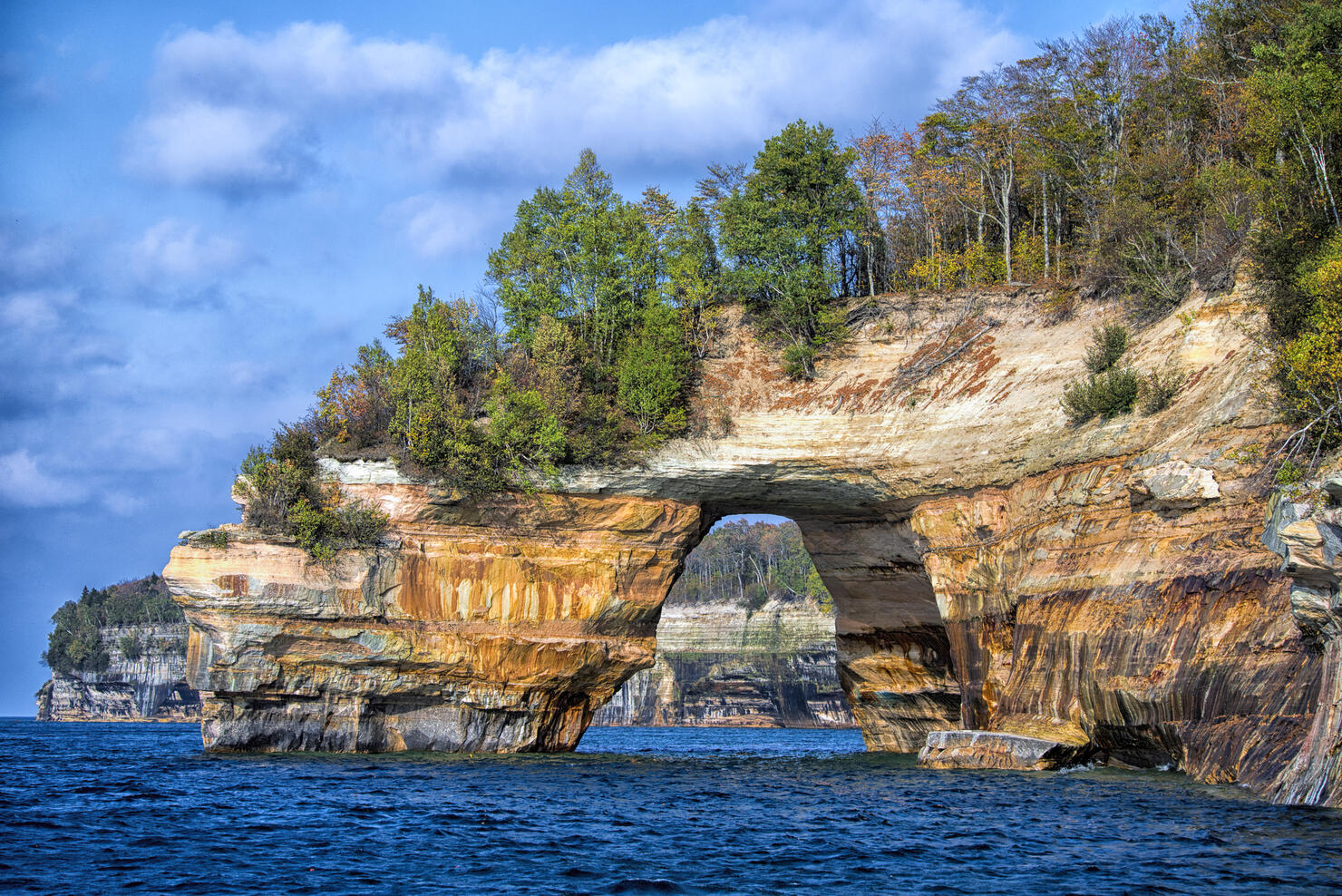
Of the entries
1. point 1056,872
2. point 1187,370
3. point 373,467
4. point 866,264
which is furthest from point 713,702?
point 1056,872

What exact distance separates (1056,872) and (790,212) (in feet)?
→ 88.4

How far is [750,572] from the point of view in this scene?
112312mm

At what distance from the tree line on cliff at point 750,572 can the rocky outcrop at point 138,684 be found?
53.7m

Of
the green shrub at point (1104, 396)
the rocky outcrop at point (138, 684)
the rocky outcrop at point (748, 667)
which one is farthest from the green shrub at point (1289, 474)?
the rocky outcrop at point (138, 684)

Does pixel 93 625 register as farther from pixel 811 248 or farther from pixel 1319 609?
pixel 1319 609

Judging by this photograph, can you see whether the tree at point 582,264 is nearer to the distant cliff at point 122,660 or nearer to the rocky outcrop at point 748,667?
the rocky outcrop at point 748,667

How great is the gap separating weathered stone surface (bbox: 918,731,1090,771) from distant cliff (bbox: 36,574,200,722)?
101763 mm

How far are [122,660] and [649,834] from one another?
372 ft

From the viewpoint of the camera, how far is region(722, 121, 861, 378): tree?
35312mm

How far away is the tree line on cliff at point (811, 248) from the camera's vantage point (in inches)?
1233

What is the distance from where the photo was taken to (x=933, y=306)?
35.3 metres

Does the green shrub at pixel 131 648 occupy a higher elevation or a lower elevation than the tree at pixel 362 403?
lower

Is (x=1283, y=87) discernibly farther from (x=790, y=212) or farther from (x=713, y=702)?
(x=713, y=702)

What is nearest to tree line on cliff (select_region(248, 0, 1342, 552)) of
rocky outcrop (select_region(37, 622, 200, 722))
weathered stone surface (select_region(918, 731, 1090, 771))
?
weathered stone surface (select_region(918, 731, 1090, 771))
